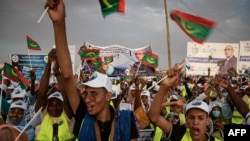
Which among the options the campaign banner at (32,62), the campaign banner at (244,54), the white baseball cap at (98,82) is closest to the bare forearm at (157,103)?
the white baseball cap at (98,82)

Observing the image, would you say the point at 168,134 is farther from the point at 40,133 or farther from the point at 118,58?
the point at 118,58

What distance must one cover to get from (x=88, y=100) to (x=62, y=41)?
20.7 inches

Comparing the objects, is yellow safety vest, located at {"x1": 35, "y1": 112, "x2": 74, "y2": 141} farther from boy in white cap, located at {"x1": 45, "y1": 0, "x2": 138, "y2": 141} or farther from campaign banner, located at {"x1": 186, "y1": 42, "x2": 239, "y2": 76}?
campaign banner, located at {"x1": 186, "y1": 42, "x2": 239, "y2": 76}

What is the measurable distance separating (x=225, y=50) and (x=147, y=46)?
5.51 meters

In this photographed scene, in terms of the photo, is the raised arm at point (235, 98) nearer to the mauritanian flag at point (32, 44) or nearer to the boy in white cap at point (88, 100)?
the boy in white cap at point (88, 100)

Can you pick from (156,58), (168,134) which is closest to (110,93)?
(168,134)

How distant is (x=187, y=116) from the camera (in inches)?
153

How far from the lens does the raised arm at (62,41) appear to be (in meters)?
2.97

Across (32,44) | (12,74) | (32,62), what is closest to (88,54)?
(32,44)

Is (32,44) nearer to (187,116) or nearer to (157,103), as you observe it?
(187,116)

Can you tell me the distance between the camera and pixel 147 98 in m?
6.91

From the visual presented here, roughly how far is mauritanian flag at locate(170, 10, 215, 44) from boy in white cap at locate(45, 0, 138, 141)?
1.13 metres

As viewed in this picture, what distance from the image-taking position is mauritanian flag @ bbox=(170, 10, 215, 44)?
12.3 feet

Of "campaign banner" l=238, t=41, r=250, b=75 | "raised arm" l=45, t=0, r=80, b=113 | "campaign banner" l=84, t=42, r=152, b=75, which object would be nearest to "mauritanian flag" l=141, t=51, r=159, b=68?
"raised arm" l=45, t=0, r=80, b=113
